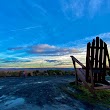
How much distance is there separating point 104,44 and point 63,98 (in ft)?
14.1

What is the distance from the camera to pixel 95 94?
465 inches

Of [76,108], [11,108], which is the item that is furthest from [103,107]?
[11,108]

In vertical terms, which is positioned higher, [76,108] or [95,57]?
[95,57]

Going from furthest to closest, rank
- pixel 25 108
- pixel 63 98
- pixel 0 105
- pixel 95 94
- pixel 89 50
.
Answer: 1. pixel 89 50
2. pixel 95 94
3. pixel 63 98
4. pixel 0 105
5. pixel 25 108

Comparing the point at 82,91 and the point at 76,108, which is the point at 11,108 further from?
the point at 82,91

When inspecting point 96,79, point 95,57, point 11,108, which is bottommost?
point 11,108

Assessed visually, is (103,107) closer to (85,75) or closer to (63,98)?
(63,98)

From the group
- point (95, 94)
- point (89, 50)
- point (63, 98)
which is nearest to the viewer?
point (63, 98)

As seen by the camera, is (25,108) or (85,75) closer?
(25,108)

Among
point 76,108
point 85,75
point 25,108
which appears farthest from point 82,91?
point 25,108

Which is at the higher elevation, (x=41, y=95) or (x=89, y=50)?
(x=89, y=50)

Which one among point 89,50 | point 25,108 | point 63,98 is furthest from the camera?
point 89,50

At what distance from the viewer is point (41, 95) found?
11438 millimetres

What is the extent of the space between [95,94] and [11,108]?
4767mm
